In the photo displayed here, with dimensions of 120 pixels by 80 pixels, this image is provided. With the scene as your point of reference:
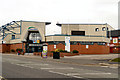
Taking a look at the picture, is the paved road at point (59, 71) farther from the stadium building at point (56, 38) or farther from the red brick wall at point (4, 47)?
the red brick wall at point (4, 47)

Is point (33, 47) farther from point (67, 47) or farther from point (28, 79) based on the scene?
point (28, 79)

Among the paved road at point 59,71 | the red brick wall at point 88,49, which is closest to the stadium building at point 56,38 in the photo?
the red brick wall at point 88,49

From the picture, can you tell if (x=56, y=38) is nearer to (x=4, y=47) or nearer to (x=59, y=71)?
(x=4, y=47)

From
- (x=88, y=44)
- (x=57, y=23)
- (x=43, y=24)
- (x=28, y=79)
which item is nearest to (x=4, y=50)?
(x=43, y=24)

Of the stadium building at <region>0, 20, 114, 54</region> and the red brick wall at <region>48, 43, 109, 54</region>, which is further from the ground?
the stadium building at <region>0, 20, 114, 54</region>

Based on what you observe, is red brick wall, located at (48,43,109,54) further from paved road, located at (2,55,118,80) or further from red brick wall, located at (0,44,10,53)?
paved road, located at (2,55,118,80)

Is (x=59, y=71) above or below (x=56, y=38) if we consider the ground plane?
below

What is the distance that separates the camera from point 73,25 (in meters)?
62.7

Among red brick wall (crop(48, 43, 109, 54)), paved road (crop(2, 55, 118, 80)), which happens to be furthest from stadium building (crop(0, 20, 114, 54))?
paved road (crop(2, 55, 118, 80))

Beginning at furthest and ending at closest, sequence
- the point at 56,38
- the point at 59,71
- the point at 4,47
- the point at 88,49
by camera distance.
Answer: the point at 4,47 < the point at 56,38 < the point at 88,49 < the point at 59,71

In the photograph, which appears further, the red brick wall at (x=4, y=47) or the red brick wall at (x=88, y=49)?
the red brick wall at (x=4, y=47)

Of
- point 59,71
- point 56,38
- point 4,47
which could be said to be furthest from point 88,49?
point 4,47

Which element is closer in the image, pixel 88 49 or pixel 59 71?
pixel 59 71

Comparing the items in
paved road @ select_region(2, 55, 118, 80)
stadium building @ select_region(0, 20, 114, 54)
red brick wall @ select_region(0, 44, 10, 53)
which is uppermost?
stadium building @ select_region(0, 20, 114, 54)
